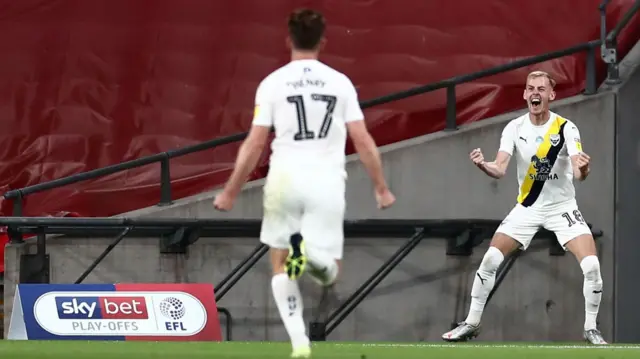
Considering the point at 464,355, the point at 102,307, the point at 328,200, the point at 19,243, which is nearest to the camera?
the point at 328,200

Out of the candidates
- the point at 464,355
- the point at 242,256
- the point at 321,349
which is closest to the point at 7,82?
the point at 242,256

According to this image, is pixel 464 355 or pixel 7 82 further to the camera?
pixel 7 82

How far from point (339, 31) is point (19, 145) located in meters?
3.58

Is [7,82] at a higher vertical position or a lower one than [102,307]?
higher

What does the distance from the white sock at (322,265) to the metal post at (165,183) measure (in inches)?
205

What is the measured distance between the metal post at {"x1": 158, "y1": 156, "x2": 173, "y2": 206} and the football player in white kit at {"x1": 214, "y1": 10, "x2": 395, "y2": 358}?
5.11m

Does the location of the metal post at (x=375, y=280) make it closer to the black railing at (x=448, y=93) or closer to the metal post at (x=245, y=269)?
the metal post at (x=245, y=269)

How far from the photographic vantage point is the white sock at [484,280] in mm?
10781

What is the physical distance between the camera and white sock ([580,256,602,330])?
34.5 ft

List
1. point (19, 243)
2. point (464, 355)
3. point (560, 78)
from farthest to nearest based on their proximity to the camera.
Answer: point (560, 78) → point (19, 243) → point (464, 355)

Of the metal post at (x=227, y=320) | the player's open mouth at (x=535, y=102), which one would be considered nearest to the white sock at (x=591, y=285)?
the player's open mouth at (x=535, y=102)

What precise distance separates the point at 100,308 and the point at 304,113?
13.6 feet

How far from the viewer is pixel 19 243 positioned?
476 inches

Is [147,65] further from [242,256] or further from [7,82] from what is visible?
[242,256]
